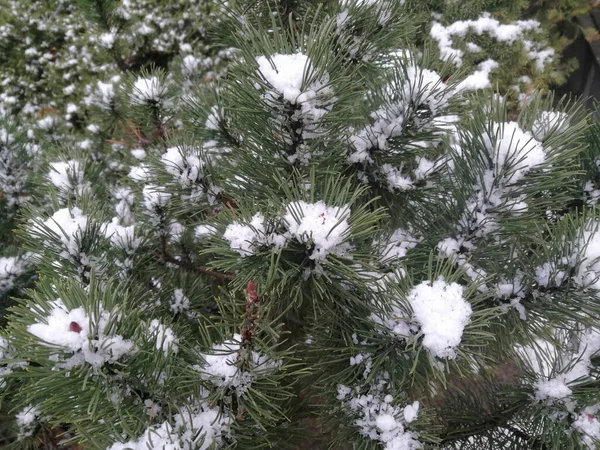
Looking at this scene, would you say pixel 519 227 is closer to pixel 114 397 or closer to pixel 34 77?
pixel 114 397

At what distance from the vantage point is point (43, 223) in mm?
637

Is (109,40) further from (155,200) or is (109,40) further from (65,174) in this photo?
(155,200)

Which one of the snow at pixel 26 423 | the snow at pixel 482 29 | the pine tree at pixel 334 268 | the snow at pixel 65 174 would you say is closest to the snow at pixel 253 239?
the pine tree at pixel 334 268

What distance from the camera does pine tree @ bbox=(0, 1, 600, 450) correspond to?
1.57 feet

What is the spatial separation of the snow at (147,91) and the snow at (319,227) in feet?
2.33

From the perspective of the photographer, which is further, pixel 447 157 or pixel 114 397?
pixel 447 157

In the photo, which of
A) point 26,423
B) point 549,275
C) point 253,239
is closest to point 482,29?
point 549,275

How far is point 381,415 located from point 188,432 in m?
0.27

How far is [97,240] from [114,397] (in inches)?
11.8

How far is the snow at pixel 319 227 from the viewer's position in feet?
1.51

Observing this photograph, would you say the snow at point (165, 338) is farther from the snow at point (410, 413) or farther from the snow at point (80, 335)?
the snow at point (410, 413)

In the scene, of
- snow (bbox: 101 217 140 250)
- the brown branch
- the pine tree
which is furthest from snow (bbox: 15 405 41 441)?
the brown branch

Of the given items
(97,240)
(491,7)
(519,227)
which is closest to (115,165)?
→ (97,240)

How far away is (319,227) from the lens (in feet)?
1.52
